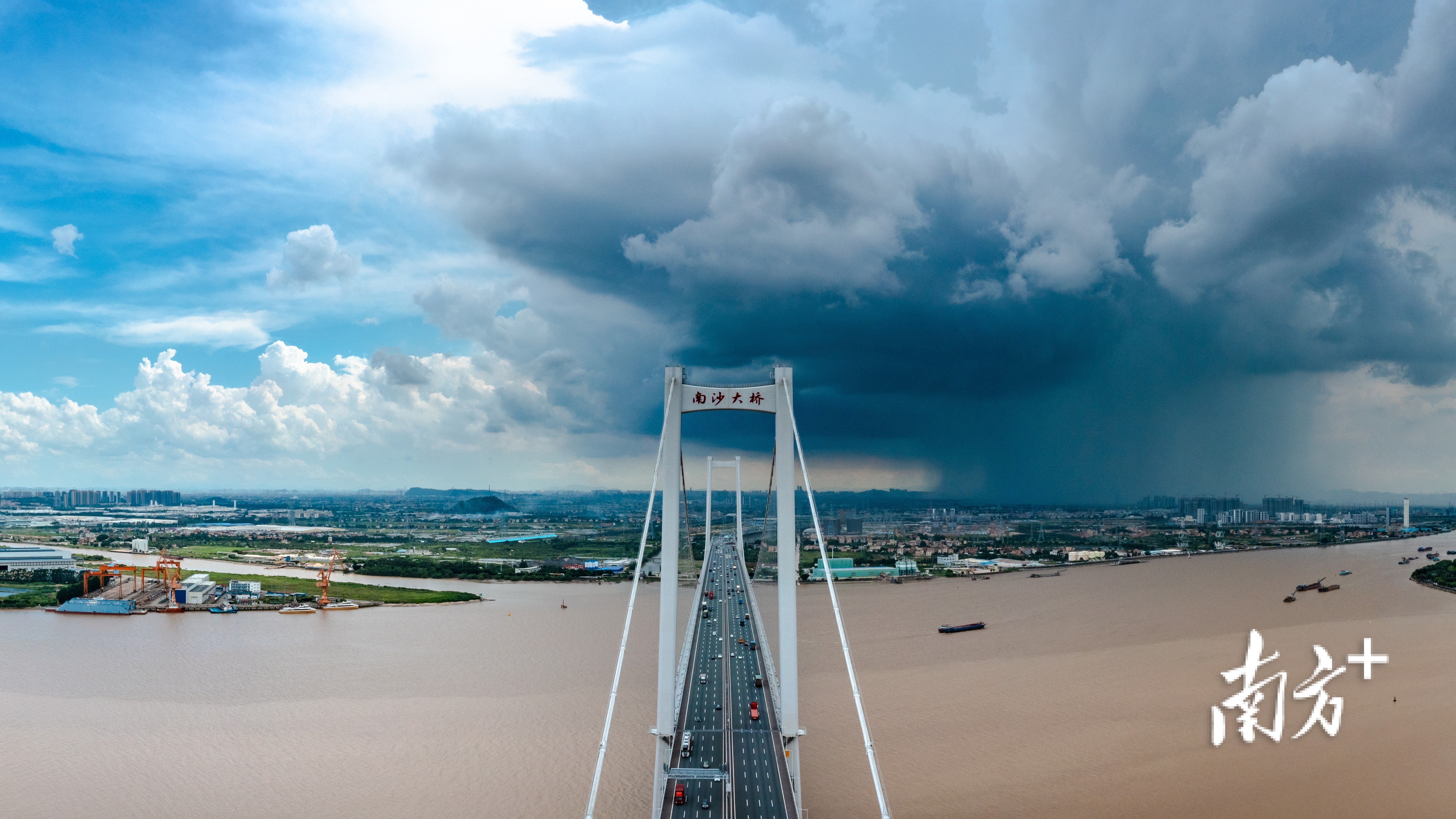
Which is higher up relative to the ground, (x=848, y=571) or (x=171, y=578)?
(x=171, y=578)

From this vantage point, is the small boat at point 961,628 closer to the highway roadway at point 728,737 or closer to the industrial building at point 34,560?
the highway roadway at point 728,737

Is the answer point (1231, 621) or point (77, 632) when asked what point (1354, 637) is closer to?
point (1231, 621)

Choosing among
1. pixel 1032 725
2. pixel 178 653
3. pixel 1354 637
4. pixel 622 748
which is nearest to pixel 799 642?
pixel 1032 725

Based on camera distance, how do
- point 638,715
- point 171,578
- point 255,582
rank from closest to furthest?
point 638,715, point 255,582, point 171,578

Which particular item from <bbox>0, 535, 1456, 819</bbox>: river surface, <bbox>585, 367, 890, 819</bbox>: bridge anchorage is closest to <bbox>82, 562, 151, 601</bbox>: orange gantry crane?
<bbox>0, 535, 1456, 819</bbox>: river surface

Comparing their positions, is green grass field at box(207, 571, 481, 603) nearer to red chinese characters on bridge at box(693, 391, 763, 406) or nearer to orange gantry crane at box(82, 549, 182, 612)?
orange gantry crane at box(82, 549, 182, 612)

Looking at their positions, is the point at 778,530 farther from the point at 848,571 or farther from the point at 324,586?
the point at 848,571

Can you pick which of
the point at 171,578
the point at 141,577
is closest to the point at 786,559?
the point at 171,578
